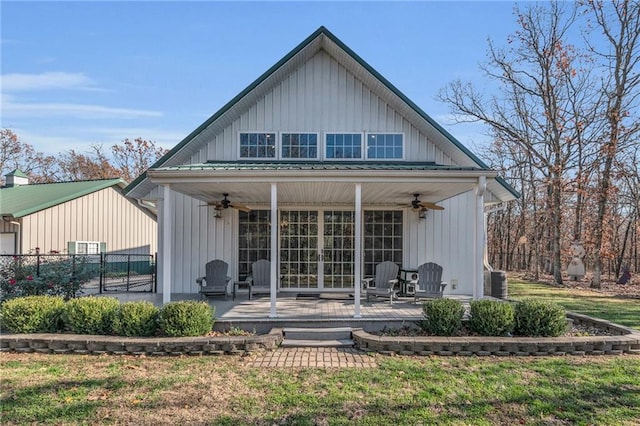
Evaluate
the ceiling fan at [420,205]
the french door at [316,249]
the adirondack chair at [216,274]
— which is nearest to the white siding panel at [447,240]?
the ceiling fan at [420,205]

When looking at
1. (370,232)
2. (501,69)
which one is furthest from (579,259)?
(370,232)

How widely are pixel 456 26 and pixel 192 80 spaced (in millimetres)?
8531

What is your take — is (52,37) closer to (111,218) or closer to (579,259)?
(111,218)

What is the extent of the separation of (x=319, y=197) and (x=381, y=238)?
6.84 feet

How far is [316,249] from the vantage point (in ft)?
Answer: 32.9

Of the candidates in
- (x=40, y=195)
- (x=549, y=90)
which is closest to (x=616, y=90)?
(x=549, y=90)

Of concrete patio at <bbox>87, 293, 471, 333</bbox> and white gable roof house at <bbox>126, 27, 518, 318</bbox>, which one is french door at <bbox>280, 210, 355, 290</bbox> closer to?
white gable roof house at <bbox>126, 27, 518, 318</bbox>

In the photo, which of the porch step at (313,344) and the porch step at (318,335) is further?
the porch step at (318,335)

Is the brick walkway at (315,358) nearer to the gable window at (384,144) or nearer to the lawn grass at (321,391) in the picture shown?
the lawn grass at (321,391)

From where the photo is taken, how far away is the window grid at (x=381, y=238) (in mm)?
10039

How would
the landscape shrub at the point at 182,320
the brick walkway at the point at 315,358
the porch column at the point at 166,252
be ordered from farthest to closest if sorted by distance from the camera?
the porch column at the point at 166,252
the landscape shrub at the point at 182,320
the brick walkway at the point at 315,358

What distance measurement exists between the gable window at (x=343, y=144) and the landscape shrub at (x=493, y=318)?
493 cm

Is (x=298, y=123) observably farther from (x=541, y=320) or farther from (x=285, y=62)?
(x=541, y=320)

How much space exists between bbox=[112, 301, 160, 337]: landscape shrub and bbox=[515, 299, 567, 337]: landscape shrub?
18.4 ft
